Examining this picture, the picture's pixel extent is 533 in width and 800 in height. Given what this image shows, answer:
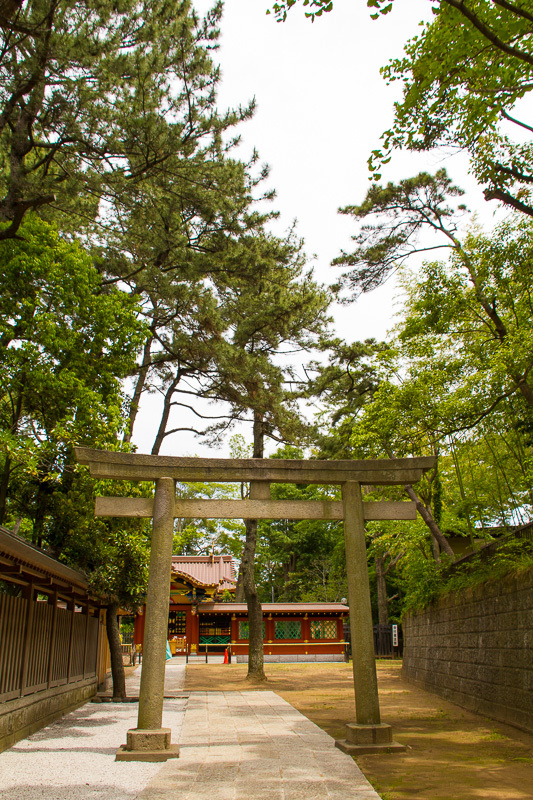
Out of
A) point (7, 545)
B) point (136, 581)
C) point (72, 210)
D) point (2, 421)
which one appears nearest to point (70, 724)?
point (136, 581)

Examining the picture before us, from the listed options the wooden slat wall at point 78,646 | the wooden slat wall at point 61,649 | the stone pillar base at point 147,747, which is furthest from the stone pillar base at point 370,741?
the wooden slat wall at point 78,646

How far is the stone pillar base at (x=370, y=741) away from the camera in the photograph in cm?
666

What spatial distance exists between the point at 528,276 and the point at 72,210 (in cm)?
987

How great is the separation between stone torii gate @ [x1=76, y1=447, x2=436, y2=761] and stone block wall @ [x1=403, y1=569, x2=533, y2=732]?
2393 millimetres

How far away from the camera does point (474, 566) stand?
11398 millimetres

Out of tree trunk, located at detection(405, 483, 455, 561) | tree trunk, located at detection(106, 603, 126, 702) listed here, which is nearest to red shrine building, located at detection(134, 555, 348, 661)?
tree trunk, located at detection(106, 603, 126, 702)

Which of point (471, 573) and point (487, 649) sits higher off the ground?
point (471, 573)

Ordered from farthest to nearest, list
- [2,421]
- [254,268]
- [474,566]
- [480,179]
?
[254,268] < [2,421] < [474,566] < [480,179]

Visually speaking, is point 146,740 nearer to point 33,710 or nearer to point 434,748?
point 33,710

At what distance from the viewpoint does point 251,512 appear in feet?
24.9

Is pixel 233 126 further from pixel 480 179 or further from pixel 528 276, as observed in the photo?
pixel 528 276

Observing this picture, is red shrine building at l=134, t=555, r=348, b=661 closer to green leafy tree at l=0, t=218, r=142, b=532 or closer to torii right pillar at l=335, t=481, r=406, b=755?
green leafy tree at l=0, t=218, r=142, b=532

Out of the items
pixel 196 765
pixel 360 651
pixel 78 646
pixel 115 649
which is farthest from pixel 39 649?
pixel 360 651

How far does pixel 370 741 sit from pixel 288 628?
2370 centimetres
